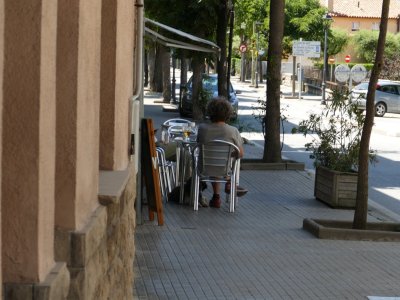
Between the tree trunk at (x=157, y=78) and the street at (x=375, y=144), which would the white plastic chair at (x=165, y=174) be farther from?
the tree trunk at (x=157, y=78)

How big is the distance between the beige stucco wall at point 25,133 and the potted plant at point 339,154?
10860 mm

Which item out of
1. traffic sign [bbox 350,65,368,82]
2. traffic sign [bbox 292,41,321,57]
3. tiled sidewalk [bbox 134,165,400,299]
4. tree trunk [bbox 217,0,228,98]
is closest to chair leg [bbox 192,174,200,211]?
tiled sidewalk [bbox 134,165,400,299]

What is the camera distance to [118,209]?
243 inches

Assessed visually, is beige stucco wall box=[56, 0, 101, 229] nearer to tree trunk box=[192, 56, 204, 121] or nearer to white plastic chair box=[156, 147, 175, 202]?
white plastic chair box=[156, 147, 175, 202]

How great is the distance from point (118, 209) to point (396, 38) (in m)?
75.7

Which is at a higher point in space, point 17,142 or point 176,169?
point 17,142

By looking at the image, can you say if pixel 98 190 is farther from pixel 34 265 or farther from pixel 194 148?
pixel 194 148

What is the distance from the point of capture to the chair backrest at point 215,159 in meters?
13.3

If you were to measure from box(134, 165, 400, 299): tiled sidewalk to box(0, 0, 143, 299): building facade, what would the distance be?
7.96 feet

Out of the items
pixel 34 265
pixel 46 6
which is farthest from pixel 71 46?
pixel 34 265

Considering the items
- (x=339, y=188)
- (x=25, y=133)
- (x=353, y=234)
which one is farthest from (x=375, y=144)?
(x=25, y=133)

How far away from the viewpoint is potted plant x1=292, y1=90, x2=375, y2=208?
1451 cm

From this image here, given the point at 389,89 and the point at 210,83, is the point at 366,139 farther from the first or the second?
the point at 389,89

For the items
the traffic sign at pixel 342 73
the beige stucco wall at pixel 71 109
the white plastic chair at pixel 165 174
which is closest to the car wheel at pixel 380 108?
the traffic sign at pixel 342 73
